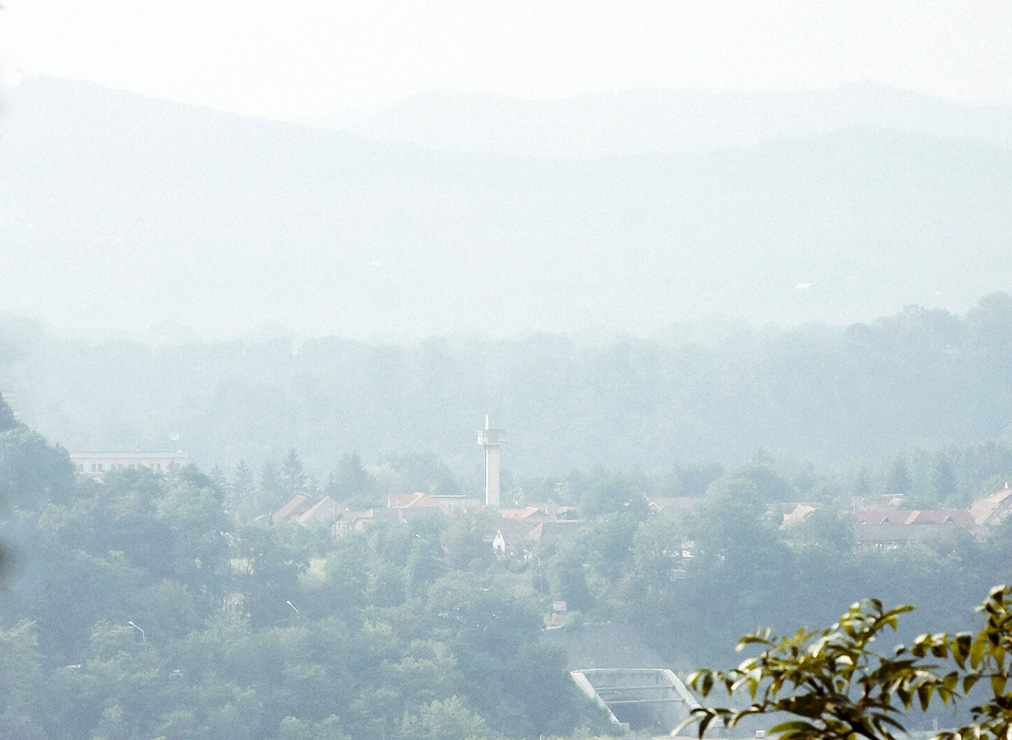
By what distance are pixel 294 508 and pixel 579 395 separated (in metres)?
48.1

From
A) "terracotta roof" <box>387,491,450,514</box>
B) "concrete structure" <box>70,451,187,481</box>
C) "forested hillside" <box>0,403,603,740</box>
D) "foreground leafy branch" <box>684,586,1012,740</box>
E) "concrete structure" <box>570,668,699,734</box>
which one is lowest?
"concrete structure" <box>570,668,699,734</box>

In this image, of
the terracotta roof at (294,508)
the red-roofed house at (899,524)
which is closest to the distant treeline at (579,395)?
the terracotta roof at (294,508)

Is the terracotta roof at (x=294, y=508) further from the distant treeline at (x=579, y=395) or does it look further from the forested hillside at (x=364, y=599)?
the distant treeline at (x=579, y=395)

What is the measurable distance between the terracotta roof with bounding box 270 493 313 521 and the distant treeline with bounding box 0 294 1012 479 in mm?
30158

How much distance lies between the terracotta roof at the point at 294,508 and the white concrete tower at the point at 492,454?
8.10 m

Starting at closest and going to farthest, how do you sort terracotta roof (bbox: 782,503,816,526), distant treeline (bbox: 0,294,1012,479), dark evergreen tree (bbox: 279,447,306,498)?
1. terracotta roof (bbox: 782,503,816,526)
2. dark evergreen tree (bbox: 279,447,306,498)
3. distant treeline (bbox: 0,294,1012,479)

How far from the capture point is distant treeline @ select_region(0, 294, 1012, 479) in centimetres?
10300

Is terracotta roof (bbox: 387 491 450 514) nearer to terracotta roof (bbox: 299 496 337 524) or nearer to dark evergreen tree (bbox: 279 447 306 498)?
terracotta roof (bbox: 299 496 337 524)

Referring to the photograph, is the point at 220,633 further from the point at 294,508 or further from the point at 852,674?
the point at 852,674

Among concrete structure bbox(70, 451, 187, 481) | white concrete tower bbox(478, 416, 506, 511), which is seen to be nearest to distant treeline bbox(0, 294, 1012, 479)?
concrete structure bbox(70, 451, 187, 481)

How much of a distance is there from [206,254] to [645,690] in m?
141

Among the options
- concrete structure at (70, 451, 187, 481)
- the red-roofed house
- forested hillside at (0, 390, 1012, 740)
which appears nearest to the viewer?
forested hillside at (0, 390, 1012, 740)

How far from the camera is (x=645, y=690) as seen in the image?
1777 inches

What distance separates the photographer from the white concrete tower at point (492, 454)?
5884cm
